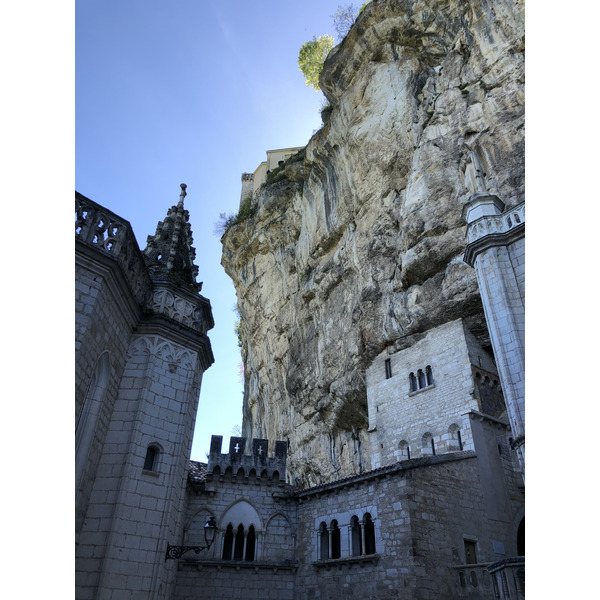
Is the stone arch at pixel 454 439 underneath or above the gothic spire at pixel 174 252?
underneath

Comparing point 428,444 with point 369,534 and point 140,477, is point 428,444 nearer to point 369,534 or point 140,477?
point 369,534

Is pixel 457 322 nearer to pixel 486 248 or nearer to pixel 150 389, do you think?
pixel 486 248

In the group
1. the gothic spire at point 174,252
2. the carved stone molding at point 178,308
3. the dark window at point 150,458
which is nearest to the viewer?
the dark window at point 150,458

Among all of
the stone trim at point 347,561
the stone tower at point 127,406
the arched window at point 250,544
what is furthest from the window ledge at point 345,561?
the stone tower at point 127,406

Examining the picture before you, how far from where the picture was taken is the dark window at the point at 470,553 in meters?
14.8

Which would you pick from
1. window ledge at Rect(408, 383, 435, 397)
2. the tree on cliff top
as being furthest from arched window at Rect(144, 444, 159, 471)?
the tree on cliff top

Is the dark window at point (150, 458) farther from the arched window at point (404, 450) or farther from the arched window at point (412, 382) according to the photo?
the arched window at point (412, 382)

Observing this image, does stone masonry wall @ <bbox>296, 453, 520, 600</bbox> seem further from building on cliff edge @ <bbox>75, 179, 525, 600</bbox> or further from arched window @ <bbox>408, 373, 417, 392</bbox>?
arched window @ <bbox>408, 373, 417, 392</bbox>

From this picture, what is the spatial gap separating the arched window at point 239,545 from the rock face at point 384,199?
901cm

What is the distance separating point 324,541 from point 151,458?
9295 millimetres

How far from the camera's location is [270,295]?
35625 mm
